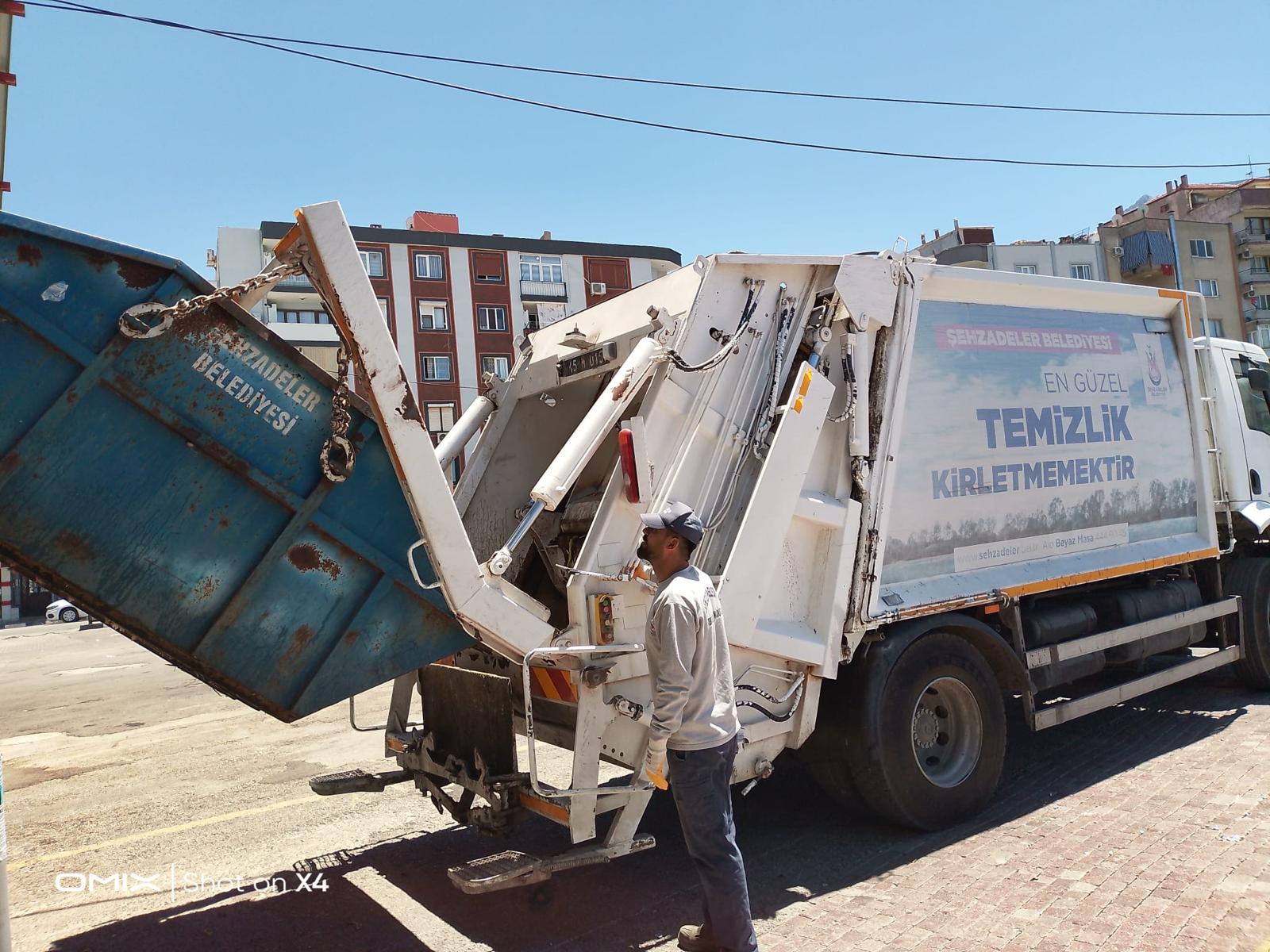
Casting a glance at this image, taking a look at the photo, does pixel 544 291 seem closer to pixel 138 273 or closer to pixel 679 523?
pixel 138 273

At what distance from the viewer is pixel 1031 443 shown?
5.50 metres

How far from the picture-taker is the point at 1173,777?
5.38 metres

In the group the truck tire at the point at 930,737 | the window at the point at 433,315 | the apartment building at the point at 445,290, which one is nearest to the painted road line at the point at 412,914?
the truck tire at the point at 930,737

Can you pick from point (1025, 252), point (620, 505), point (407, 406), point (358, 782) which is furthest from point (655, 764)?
point (1025, 252)

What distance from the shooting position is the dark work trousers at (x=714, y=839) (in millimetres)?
3156

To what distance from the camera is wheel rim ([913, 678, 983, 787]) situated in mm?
4855

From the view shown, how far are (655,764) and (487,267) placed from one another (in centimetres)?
4205

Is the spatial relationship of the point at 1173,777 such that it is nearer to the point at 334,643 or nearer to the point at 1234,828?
the point at 1234,828

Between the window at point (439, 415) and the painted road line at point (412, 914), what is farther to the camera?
the window at point (439, 415)

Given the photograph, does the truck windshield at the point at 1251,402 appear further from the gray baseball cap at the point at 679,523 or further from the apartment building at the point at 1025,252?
the apartment building at the point at 1025,252

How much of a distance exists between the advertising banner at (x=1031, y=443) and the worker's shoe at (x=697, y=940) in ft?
6.34

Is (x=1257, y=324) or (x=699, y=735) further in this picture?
(x=1257, y=324)

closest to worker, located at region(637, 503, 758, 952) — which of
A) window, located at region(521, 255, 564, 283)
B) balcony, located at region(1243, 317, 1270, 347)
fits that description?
window, located at region(521, 255, 564, 283)

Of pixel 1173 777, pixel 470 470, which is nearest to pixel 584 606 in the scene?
pixel 470 470
